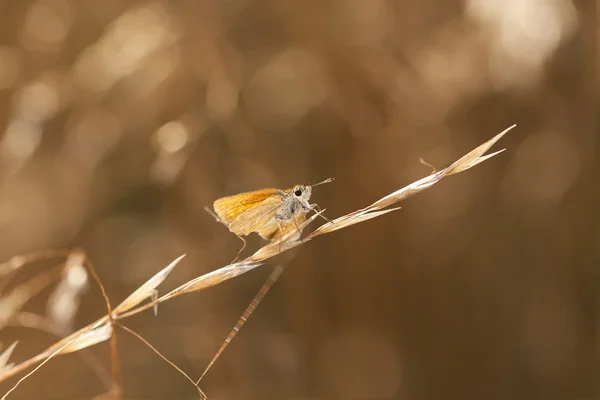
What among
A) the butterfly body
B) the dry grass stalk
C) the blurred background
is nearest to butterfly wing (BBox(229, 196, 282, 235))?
the butterfly body

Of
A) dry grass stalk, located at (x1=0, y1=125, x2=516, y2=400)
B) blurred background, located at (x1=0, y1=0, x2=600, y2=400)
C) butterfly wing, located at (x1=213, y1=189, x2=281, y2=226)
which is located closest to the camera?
dry grass stalk, located at (x1=0, y1=125, x2=516, y2=400)

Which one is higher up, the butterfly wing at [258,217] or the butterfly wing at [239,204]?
the butterfly wing at [239,204]

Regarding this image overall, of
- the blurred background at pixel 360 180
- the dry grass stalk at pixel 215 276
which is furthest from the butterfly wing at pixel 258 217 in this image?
the blurred background at pixel 360 180

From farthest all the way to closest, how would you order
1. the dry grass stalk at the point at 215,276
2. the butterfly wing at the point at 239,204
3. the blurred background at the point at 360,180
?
1. the blurred background at the point at 360,180
2. the butterfly wing at the point at 239,204
3. the dry grass stalk at the point at 215,276

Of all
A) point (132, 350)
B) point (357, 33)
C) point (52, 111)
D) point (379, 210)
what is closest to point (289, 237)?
point (379, 210)

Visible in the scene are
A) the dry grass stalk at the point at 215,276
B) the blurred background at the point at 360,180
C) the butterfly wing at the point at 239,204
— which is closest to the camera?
the dry grass stalk at the point at 215,276

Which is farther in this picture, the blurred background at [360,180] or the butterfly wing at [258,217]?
the blurred background at [360,180]

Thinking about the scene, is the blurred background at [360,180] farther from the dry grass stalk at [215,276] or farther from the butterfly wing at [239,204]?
the dry grass stalk at [215,276]

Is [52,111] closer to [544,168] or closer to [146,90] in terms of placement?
[146,90]

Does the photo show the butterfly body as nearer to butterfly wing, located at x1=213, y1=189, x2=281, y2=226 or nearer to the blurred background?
butterfly wing, located at x1=213, y1=189, x2=281, y2=226
